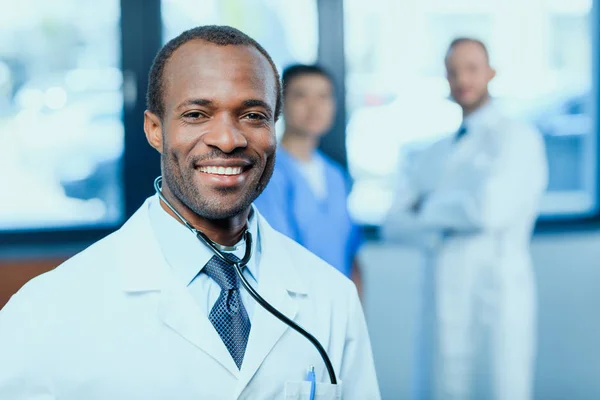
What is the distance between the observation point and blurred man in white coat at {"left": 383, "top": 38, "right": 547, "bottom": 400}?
7.02ft

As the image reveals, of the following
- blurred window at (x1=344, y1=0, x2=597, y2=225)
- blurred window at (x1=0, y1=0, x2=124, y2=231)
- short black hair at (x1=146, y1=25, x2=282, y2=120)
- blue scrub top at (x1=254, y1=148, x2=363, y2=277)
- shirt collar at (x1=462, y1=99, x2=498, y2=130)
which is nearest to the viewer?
short black hair at (x1=146, y1=25, x2=282, y2=120)

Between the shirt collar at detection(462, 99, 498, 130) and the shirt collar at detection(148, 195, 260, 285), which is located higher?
the shirt collar at detection(462, 99, 498, 130)

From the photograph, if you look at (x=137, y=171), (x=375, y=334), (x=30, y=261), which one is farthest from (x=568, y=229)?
(x=30, y=261)

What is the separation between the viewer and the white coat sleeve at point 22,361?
822mm

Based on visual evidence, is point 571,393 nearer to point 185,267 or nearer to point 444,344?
point 444,344

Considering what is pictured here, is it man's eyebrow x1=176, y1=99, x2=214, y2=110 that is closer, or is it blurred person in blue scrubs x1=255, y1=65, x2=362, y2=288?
man's eyebrow x1=176, y1=99, x2=214, y2=110

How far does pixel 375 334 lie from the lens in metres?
2.81

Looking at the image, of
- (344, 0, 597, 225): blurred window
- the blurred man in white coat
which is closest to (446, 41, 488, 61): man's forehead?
the blurred man in white coat

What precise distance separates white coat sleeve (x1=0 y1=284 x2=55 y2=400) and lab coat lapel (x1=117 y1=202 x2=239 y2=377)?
0.12 meters

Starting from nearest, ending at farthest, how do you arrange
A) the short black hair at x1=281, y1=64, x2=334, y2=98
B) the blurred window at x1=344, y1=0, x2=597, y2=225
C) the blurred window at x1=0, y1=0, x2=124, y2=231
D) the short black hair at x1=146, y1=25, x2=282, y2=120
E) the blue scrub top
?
the short black hair at x1=146, y1=25, x2=282, y2=120
the blue scrub top
the short black hair at x1=281, y1=64, x2=334, y2=98
the blurred window at x1=0, y1=0, x2=124, y2=231
the blurred window at x1=344, y1=0, x2=597, y2=225

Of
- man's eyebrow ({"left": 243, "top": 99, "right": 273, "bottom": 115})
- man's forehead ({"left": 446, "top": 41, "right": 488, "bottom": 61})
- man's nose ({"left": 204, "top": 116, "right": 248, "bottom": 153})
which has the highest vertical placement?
man's forehead ({"left": 446, "top": 41, "right": 488, "bottom": 61})

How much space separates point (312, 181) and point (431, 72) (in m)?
1.09

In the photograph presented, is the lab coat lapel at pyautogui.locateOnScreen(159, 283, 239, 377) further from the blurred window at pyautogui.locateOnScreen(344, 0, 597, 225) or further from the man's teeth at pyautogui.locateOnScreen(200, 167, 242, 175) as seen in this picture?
the blurred window at pyautogui.locateOnScreen(344, 0, 597, 225)

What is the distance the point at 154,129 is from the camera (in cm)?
98
